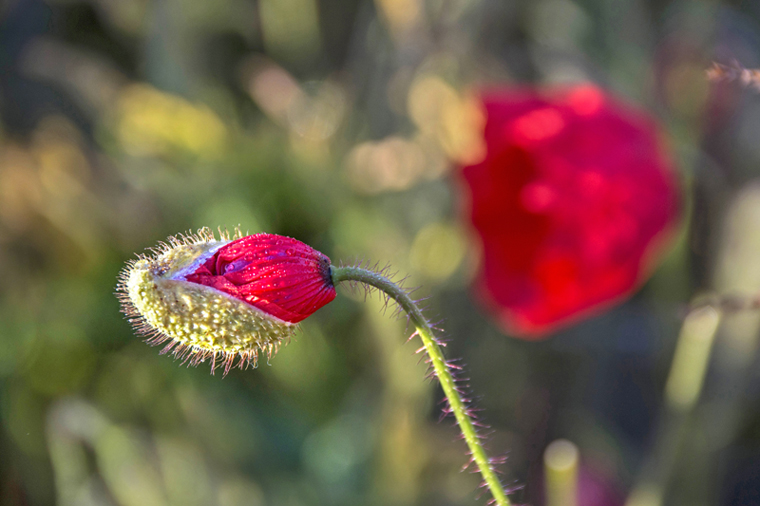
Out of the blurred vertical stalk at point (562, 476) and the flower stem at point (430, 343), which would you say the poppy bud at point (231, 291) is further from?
the blurred vertical stalk at point (562, 476)

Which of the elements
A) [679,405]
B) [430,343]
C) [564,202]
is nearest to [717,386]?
[679,405]

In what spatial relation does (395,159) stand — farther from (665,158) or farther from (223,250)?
(223,250)

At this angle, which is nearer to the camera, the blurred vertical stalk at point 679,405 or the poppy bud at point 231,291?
the poppy bud at point 231,291

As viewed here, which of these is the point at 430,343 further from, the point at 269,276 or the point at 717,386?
the point at 717,386

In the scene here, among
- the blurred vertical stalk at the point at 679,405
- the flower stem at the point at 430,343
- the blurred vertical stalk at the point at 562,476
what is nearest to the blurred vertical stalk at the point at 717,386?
the blurred vertical stalk at the point at 679,405

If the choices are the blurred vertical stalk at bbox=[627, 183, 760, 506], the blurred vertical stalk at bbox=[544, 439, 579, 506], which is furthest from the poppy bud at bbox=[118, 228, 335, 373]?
the blurred vertical stalk at bbox=[627, 183, 760, 506]

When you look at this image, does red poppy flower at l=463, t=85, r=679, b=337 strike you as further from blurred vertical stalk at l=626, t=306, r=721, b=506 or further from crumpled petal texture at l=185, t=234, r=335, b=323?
crumpled petal texture at l=185, t=234, r=335, b=323
